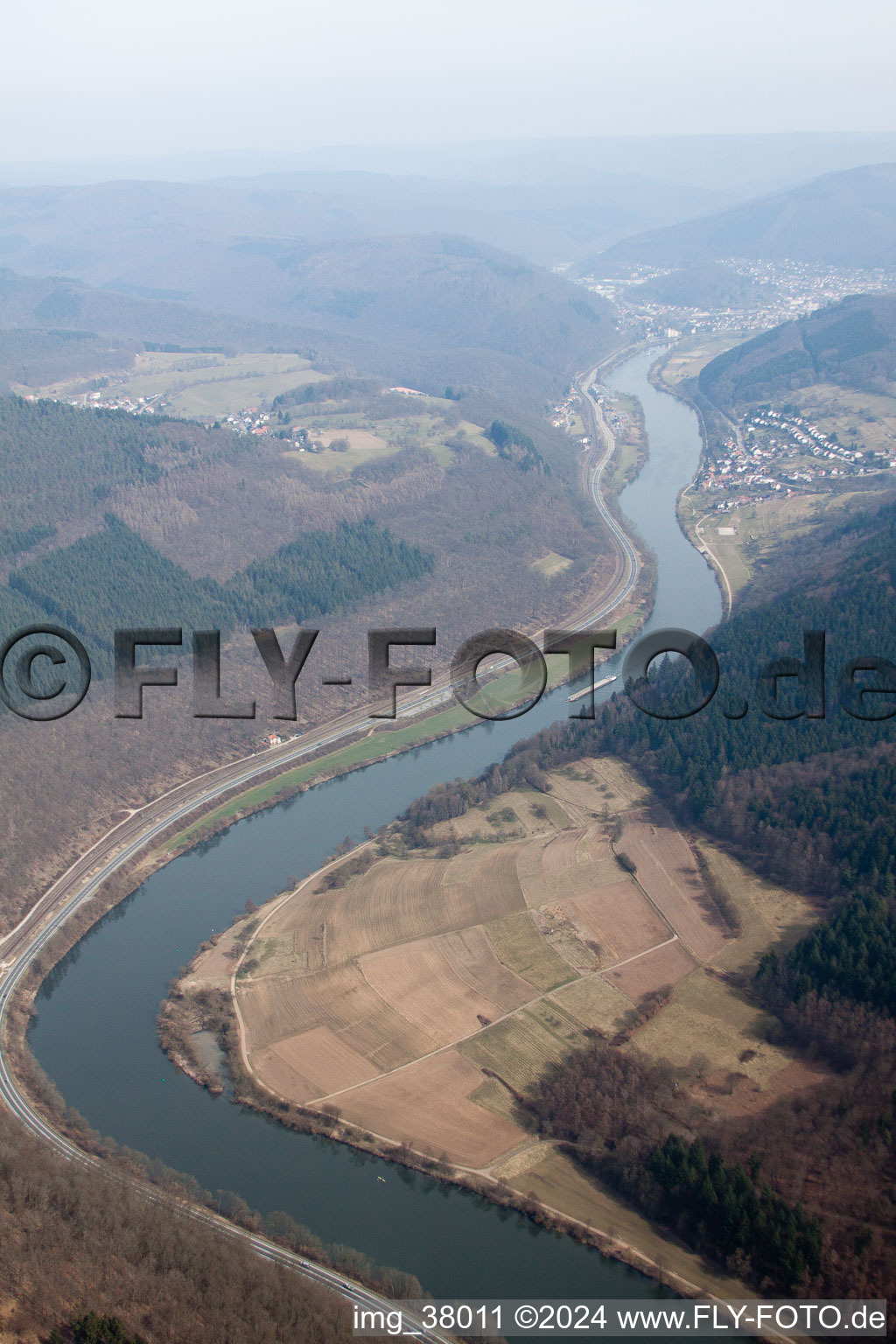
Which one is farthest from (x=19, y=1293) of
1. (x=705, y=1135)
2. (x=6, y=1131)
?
(x=705, y=1135)

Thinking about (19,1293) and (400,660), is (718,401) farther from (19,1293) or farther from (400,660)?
(19,1293)

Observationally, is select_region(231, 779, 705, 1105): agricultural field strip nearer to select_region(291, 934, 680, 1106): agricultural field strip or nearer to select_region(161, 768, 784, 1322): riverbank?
select_region(291, 934, 680, 1106): agricultural field strip

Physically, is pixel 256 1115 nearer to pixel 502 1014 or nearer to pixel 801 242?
pixel 502 1014

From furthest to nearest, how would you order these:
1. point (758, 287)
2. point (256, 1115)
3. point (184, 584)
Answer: point (758, 287) < point (184, 584) < point (256, 1115)

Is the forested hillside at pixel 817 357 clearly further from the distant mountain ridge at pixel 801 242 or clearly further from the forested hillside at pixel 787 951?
the distant mountain ridge at pixel 801 242

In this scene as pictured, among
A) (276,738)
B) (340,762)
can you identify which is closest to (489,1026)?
(340,762)

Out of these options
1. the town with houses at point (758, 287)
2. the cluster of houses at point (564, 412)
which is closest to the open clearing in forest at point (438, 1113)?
the cluster of houses at point (564, 412)
